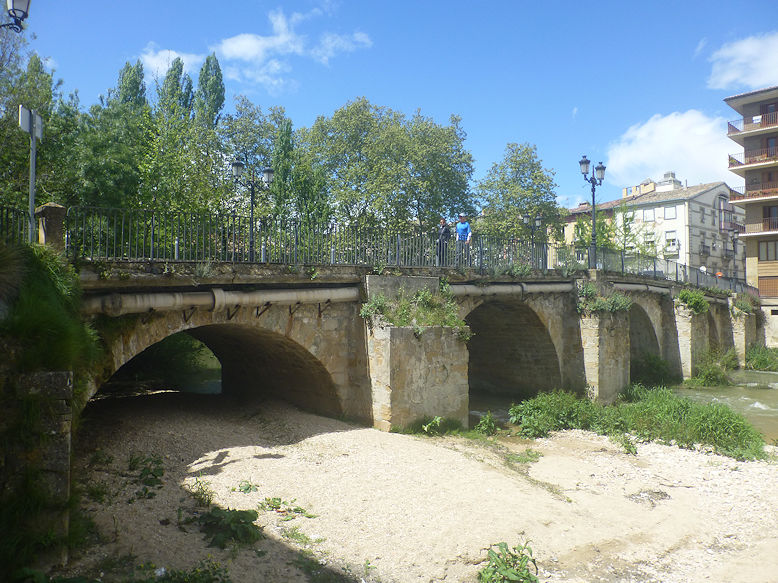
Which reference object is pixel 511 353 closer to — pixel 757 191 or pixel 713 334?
pixel 713 334

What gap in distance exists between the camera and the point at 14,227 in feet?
25.2

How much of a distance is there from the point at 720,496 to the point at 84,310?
1071 centimetres

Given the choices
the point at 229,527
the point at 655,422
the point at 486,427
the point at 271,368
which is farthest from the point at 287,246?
the point at 655,422

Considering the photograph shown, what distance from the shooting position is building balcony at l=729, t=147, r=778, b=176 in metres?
34.0

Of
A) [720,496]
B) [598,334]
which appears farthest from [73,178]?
[720,496]

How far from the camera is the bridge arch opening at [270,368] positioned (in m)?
11.1

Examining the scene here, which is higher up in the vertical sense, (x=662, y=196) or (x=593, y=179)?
(x=662, y=196)

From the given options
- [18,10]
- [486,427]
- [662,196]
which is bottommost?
[486,427]

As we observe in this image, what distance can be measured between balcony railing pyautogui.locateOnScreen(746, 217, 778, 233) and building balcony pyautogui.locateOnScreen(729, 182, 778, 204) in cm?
158

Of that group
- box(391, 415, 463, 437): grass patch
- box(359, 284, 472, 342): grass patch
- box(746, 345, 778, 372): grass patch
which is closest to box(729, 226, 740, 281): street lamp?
box(746, 345, 778, 372): grass patch

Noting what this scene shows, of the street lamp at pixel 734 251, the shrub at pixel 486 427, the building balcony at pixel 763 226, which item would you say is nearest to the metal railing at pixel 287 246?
the shrub at pixel 486 427

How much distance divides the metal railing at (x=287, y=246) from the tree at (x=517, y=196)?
1270cm

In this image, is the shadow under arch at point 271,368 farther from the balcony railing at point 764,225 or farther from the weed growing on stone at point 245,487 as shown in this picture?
the balcony railing at point 764,225

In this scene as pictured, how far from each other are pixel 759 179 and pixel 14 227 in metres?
41.2
